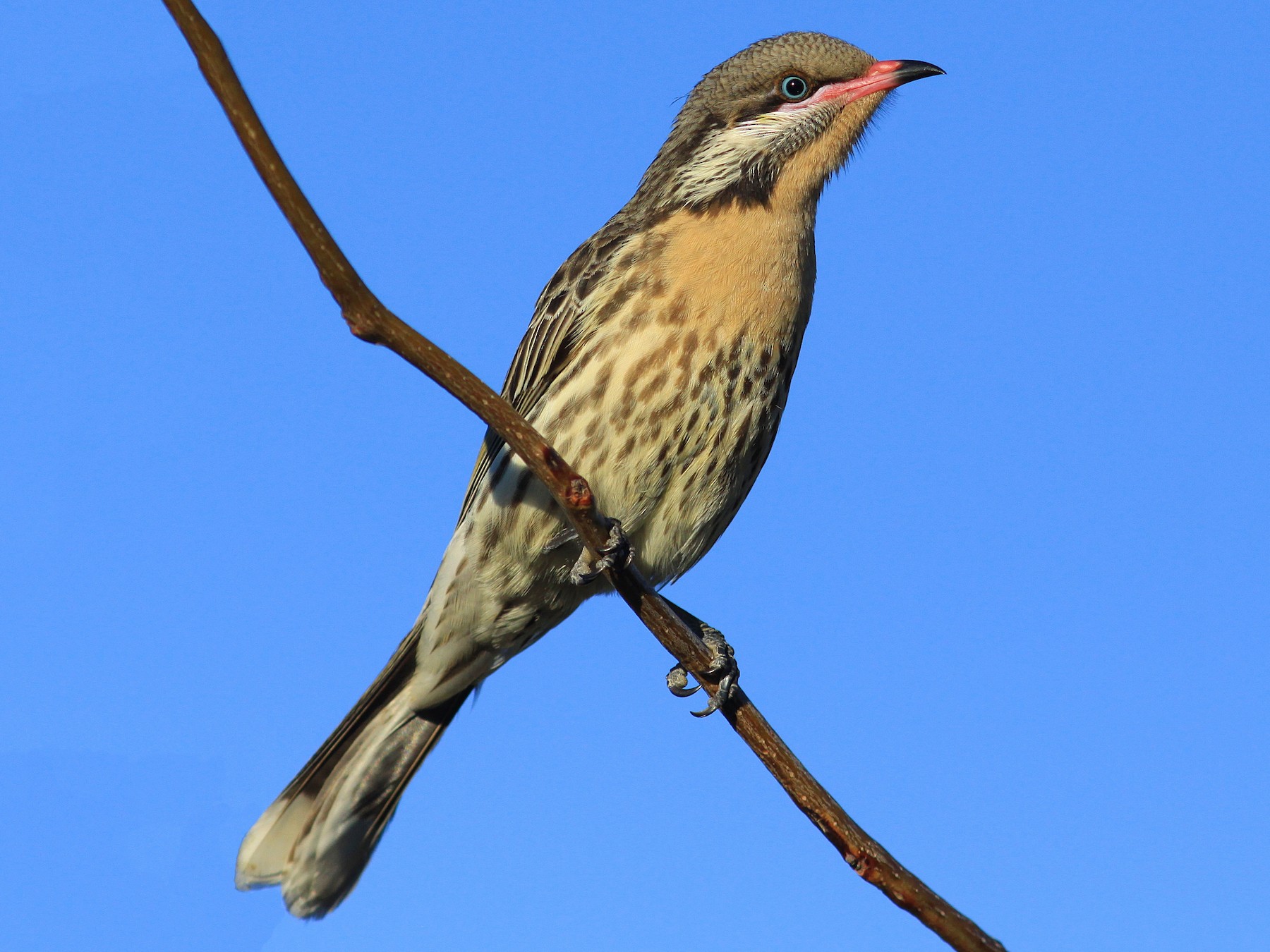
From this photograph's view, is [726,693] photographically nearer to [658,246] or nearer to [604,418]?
[604,418]

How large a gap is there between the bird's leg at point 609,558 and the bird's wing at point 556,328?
36.6 inches

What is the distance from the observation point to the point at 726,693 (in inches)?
214

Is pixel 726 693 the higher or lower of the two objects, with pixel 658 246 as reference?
lower

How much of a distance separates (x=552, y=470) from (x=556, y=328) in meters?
2.27

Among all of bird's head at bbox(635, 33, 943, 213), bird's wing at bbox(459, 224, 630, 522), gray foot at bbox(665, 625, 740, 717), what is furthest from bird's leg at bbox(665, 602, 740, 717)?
bird's head at bbox(635, 33, 943, 213)

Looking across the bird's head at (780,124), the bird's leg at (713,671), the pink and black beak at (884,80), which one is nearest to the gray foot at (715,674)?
the bird's leg at (713,671)

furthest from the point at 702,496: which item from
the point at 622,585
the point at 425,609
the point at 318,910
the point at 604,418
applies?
the point at 318,910

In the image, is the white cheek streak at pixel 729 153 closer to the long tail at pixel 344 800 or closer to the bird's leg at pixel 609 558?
the bird's leg at pixel 609 558

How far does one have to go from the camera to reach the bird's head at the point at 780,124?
647 cm

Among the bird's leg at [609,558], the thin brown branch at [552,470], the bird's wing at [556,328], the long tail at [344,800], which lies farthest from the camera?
the long tail at [344,800]

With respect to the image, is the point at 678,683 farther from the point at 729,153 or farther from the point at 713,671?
the point at 729,153

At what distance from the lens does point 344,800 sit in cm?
677

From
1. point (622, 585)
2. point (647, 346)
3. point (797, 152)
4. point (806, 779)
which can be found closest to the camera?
point (806, 779)

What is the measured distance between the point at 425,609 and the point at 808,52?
363 cm
